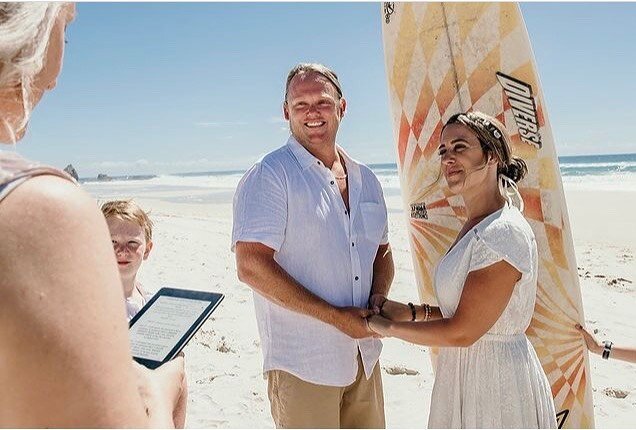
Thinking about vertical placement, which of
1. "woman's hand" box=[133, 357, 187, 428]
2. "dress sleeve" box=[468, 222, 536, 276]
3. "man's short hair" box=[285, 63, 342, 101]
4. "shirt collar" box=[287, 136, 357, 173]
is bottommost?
"woman's hand" box=[133, 357, 187, 428]

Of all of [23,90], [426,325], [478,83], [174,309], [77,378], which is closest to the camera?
[77,378]

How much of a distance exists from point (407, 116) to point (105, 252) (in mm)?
3107

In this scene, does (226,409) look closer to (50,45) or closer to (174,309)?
(174,309)

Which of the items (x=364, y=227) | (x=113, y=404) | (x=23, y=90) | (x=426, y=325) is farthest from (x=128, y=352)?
(x=364, y=227)

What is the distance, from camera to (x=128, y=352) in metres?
0.70

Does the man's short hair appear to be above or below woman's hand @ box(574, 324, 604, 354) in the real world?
above

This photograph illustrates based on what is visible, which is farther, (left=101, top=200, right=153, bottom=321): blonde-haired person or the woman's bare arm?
(left=101, top=200, right=153, bottom=321): blonde-haired person

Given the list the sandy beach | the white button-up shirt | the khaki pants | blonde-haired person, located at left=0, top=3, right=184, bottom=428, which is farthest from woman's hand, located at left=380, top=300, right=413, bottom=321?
blonde-haired person, located at left=0, top=3, right=184, bottom=428

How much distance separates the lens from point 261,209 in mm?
2271

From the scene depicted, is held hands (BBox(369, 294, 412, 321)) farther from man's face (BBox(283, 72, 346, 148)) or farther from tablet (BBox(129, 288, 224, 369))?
tablet (BBox(129, 288, 224, 369))

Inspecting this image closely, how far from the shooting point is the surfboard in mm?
3010

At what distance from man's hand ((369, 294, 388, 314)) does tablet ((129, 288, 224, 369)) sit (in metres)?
1.23

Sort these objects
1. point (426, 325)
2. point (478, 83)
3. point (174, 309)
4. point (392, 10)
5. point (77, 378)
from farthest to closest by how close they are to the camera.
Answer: point (392, 10) → point (478, 83) → point (426, 325) → point (174, 309) → point (77, 378)

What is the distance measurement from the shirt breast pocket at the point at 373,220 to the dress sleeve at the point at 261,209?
38 cm
